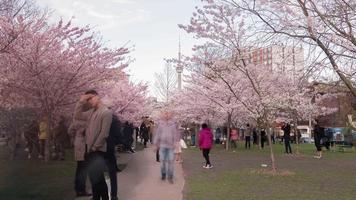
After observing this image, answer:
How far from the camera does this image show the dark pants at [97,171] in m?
7.52

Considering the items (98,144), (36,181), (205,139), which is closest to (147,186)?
(36,181)

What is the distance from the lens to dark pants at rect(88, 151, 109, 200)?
24.7 feet

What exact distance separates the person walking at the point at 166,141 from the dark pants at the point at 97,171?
459cm

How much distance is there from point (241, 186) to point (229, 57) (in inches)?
282

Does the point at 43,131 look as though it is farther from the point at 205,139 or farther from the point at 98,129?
the point at 98,129

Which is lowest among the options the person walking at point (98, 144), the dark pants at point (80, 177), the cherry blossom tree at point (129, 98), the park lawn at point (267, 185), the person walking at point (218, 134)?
the park lawn at point (267, 185)

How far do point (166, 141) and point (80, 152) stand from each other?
3.55m

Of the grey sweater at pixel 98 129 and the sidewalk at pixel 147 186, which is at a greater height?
the grey sweater at pixel 98 129

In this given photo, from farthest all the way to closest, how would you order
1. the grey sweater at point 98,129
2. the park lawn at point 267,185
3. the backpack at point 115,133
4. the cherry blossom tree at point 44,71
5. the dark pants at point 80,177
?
the cherry blossom tree at point 44,71
the park lawn at point 267,185
the dark pants at point 80,177
the backpack at point 115,133
the grey sweater at point 98,129

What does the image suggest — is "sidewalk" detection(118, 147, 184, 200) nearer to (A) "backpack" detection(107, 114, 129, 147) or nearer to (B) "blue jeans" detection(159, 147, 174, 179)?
(B) "blue jeans" detection(159, 147, 174, 179)

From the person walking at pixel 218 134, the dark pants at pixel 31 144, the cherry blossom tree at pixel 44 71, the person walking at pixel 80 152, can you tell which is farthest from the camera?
the person walking at pixel 218 134

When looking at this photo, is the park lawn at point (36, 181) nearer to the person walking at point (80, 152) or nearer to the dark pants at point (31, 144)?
the person walking at point (80, 152)

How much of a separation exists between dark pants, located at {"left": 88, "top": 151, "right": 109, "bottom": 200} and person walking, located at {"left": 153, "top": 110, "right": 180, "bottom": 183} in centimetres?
459

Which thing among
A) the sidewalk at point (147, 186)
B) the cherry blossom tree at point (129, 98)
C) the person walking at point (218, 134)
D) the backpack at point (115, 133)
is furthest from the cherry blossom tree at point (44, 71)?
the person walking at point (218, 134)
